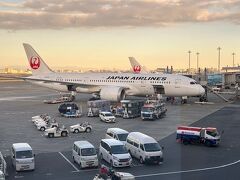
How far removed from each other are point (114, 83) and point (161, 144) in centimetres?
3407

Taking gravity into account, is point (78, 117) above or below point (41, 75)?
below

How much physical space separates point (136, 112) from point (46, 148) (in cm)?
2043

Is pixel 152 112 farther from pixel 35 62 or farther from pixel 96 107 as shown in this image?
pixel 35 62

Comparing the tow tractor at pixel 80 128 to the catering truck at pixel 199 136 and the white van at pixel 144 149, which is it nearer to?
the catering truck at pixel 199 136

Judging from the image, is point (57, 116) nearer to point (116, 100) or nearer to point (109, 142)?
point (116, 100)

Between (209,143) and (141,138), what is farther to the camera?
(209,143)

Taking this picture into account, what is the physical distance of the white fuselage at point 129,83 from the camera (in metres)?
62.1

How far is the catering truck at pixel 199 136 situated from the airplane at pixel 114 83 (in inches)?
1066

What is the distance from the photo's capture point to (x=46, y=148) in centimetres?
3206

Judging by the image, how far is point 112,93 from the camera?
60.7 m

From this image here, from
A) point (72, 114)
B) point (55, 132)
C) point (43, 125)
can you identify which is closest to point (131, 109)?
point (72, 114)

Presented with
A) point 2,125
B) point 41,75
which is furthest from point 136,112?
point 41,75

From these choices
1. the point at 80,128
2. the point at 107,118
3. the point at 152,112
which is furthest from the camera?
the point at 152,112

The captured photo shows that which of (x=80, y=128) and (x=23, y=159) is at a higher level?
(x=80, y=128)
